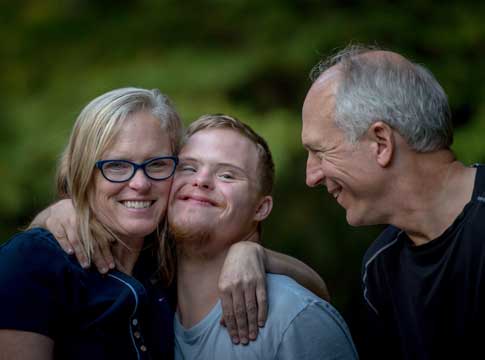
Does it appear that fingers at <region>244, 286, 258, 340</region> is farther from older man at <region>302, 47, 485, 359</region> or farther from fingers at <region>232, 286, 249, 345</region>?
older man at <region>302, 47, 485, 359</region>

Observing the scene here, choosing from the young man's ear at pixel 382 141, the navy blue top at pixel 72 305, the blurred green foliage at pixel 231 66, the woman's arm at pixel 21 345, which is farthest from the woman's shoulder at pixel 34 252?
the blurred green foliage at pixel 231 66

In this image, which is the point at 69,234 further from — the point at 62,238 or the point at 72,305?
the point at 72,305

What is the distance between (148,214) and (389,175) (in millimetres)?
865

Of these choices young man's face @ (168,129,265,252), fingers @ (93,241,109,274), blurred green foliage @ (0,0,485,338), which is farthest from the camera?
blurred green foliage @ (0,0,485,338)

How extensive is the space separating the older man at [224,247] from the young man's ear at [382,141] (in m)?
0.53

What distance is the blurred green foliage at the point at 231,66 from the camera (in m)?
4.91

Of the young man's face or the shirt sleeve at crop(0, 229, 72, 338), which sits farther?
the young man's face

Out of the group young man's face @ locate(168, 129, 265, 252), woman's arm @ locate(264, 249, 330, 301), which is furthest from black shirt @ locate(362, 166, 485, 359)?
young man's face @ locate(168, 129, 265, 252)

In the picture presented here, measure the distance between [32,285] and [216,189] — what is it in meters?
0.77

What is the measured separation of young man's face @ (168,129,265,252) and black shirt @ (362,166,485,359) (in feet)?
1.83

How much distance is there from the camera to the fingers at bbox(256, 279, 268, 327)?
2562 mm

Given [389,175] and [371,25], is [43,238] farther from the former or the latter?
[371,25]

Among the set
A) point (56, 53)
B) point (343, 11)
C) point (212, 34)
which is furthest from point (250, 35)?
point (56, 53)

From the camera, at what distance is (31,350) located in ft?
7.70
